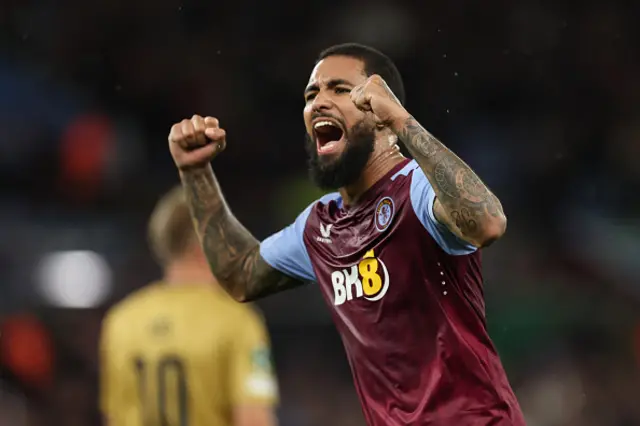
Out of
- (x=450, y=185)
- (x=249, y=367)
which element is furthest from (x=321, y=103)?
(x=249, y=367)

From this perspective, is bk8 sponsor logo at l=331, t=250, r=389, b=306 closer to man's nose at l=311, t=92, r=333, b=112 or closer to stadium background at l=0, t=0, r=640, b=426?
man's nose at l=311, t=92, r=333, b=112

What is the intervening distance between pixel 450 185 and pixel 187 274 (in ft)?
7.63

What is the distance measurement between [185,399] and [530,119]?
22.1 feet

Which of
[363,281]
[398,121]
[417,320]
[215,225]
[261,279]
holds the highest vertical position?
[215,225]

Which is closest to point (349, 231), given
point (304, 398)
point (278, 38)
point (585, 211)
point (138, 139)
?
point (304, 398)

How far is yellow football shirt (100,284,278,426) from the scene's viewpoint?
495cm

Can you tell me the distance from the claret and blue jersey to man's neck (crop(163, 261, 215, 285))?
1.70 metres

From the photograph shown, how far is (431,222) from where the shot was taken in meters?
3.24

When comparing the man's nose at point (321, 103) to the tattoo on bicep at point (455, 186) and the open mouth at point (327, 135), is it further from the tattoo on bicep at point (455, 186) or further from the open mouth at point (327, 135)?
the tattoo on bicep at point (455, 186)

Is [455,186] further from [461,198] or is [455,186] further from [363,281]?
[363,281]

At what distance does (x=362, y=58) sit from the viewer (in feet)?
12.3

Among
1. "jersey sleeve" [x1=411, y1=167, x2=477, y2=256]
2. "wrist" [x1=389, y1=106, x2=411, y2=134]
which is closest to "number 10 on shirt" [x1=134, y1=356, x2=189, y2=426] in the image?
"jersey sleeve" [x1=411, y1=167, x2=477, y2=256]

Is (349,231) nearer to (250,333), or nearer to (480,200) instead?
(480,200)

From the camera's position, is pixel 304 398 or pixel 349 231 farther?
pixel 304 398
